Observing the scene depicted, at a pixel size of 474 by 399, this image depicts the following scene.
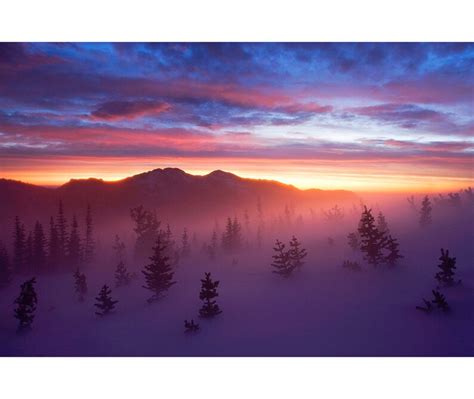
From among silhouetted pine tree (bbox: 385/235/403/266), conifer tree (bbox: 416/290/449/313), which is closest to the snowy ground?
conifer tree (bbox: 416/290/449/313)

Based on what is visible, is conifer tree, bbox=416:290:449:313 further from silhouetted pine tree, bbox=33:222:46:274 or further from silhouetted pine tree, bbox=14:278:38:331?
silhouetted pine tree, bbox=33:222:46:274

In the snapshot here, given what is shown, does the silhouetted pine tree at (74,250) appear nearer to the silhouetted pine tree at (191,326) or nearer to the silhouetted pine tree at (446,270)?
the silhouetted pine tree at (191,326)

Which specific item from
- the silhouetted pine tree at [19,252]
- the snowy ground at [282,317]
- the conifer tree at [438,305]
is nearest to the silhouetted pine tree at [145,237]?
the snowy ground at [282,317]

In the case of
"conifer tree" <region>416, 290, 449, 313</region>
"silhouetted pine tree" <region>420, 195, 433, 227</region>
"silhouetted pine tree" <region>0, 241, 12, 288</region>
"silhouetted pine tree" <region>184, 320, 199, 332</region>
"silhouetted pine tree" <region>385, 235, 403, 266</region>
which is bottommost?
"silhouetted pine tree" <region>0, 241, 12, 288</region>

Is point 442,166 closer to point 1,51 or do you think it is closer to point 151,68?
point 151,68

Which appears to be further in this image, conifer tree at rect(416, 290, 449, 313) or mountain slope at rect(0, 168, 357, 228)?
mountain slope at rect(0, 168, 357, 228)

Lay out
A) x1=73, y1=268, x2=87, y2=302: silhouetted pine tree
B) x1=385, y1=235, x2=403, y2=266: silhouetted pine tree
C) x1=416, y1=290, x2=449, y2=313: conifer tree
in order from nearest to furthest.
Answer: x1=416, y1=290, x2=449, y2=313: conifer tree → x1=385, y1=235, x2=403, y2=266: silhouetted pine tree → x1=73, y1=268, x2=87, y2=302: silhouetted pine tree

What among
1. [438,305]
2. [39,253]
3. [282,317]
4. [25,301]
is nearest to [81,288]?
[25,301]

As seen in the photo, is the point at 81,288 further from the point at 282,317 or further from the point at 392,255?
the point at 392,255
